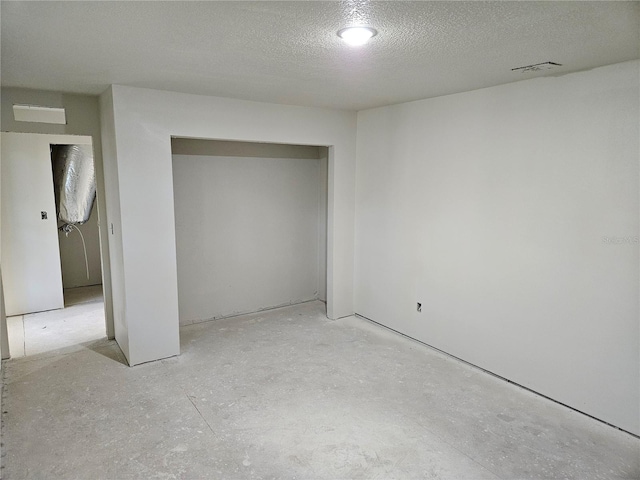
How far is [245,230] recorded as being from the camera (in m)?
4.89

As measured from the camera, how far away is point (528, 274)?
3166 mm

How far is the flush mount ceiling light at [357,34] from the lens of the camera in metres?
2.00

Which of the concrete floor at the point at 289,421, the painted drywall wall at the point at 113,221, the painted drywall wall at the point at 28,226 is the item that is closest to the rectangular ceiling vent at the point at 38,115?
the painted drywall wall at the point at 28,226

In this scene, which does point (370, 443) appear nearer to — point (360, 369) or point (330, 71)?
point (360, 369)

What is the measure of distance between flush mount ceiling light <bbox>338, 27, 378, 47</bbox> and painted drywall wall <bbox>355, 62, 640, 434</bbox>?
5.24ft

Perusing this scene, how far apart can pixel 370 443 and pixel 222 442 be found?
92 cm

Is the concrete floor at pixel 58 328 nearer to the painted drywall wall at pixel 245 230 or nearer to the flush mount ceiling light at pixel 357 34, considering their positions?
the painted drywall wall at pixel 245 230

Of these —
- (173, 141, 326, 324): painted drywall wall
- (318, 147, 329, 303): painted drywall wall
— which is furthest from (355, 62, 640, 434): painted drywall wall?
(173, 141, 326, 324): painted drywall wall

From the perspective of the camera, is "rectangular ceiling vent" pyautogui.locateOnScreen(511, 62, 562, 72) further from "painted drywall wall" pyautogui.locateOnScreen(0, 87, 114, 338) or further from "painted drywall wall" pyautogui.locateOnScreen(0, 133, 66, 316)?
"painted drywall wall" pyautogui.locateOnScreen(0, 133, 66, 316)

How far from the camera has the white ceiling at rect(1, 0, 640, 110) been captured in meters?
1.78

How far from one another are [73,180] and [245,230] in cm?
242

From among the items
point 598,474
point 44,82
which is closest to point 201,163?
point 44,82

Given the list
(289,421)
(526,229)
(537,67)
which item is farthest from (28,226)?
(537,67)

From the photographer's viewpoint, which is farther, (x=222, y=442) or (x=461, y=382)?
(x=461, y=382)
